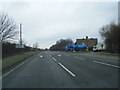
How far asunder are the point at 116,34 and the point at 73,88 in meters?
39.2

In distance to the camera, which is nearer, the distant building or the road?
the road

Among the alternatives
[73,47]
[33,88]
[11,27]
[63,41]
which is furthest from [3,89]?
[63,41]

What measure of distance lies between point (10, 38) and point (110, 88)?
36.3 m

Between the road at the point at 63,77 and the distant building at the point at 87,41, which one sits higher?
the distant building at the point at 87,41

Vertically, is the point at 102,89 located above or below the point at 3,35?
below

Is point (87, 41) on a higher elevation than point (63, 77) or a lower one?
higher

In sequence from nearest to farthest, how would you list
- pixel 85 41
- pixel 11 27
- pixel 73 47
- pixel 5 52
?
pixel 5 52 < pixel 11 27 < pixel 73 47 < pixel 85 41

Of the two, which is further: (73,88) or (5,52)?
(5,52)

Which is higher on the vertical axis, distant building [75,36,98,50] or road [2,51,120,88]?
distant building [75,36,98,50]

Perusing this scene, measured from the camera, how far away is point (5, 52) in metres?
39.8

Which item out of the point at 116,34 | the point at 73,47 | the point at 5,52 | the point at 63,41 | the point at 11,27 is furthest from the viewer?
the point at 63,41

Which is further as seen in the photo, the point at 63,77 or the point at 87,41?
the point at 87,41

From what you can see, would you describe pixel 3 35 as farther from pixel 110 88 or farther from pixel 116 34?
pixel 110 88

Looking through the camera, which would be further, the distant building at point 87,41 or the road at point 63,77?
the distant building at point 87,41
